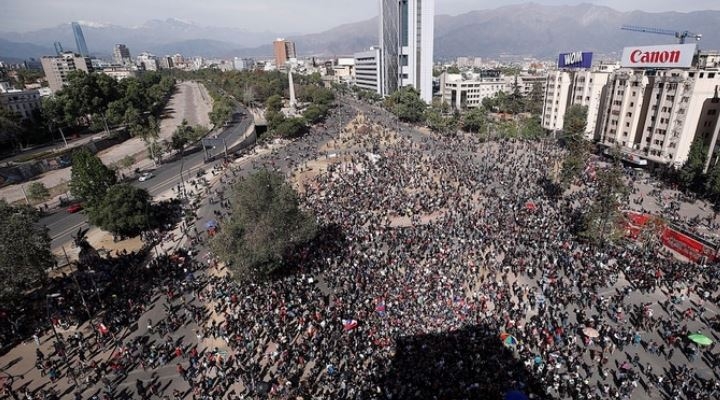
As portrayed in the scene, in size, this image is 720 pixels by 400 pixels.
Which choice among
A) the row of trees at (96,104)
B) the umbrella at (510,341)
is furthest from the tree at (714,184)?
the row of trees at (96,104)

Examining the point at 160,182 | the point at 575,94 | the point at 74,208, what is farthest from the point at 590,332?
the point at 575,94

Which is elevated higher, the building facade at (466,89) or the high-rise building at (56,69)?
the high-rise building at (56,69)

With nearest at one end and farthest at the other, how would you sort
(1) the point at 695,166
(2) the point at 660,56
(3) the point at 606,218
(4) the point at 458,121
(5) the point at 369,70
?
1. (3) the point at 606,218
2. (1) the point at 695,166
3. (2) the point at 660,56
4. (4) the point at 458,121
5. (5) the point at 369,70

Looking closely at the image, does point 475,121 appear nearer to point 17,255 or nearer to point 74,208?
point 74,208

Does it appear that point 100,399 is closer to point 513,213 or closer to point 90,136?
point 513,213

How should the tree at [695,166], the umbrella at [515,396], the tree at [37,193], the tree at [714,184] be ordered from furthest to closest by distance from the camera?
the tree at [37,193], the tree at [695,166], the tree at [714,184], the umbrella at [515,396]

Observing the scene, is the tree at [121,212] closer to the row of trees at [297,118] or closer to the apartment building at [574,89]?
the row of trees at [297,118]

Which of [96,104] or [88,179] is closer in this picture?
[88,179]
